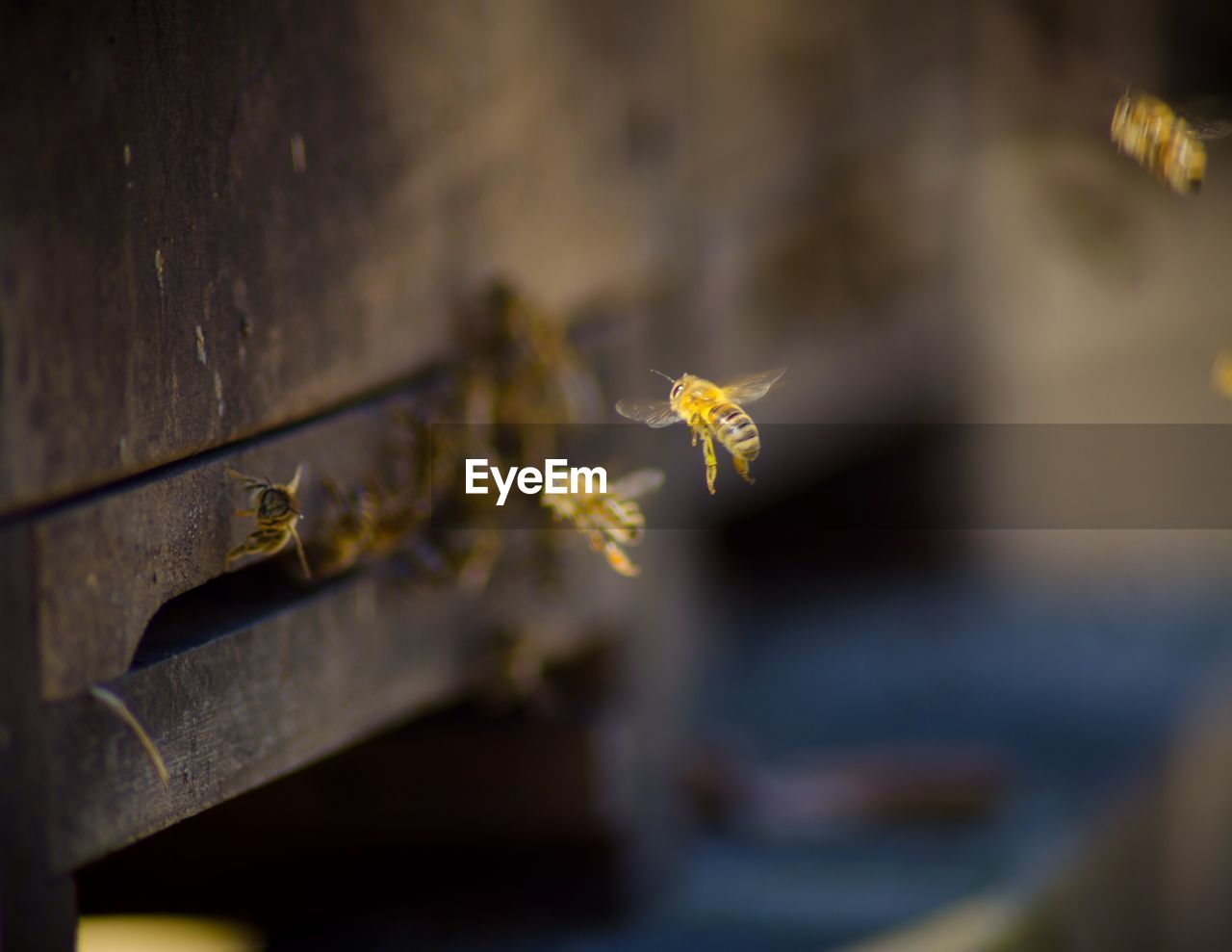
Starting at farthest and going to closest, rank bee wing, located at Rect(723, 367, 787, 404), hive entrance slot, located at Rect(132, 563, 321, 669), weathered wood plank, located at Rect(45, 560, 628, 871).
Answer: bee wing, located at Rect(723, 367, 787, 404), hive entrance slot, located at Rect(132, 563, 321, 669), weathered wood plank, located at Rect(45, 560, 628, 871)

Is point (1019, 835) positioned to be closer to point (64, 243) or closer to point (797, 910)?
point (797, 910)

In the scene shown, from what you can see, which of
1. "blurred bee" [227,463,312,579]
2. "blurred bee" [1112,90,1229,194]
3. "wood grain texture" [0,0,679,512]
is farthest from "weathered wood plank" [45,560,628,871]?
"blurred bee" [1112,90,1229,194]

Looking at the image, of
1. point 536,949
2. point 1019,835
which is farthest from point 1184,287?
point 536,949

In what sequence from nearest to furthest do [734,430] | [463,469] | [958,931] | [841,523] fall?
[734,430] → [463,469] → [958,931] → [841,523]

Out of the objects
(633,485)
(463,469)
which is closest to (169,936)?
(463,469)

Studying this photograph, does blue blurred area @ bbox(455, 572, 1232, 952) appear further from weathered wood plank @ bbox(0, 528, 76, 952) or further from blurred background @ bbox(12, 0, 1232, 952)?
weathered wood plank @ bbox(0, 528, 76, 952)

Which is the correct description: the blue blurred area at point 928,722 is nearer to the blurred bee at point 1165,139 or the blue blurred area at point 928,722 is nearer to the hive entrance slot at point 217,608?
the hive entrance slot at point 217,608

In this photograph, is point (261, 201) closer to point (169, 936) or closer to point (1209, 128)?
point (1209, 128)

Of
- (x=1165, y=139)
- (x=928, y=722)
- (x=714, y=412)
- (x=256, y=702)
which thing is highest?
(x=1165, y=139)
